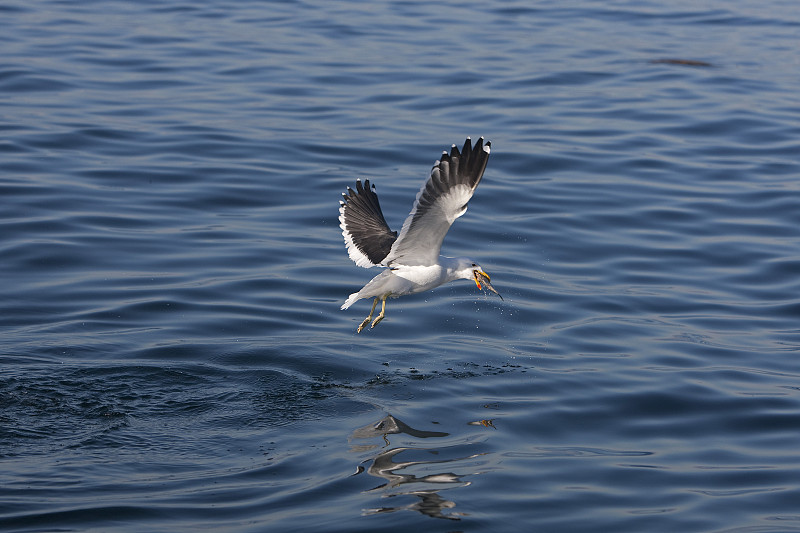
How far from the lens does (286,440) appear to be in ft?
28.9

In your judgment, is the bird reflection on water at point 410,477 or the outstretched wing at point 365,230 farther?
the outstretched wing at point 365,230

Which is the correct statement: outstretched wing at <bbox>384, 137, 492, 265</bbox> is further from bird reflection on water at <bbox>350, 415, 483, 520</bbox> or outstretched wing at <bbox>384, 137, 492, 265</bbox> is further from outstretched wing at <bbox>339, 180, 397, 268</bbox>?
bird reflection on water at <bbox>350, 415, 483, 520</bbox>

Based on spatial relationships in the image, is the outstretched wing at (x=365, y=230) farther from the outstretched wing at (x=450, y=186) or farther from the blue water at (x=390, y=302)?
the outstretched wing at (x=450, y=186)

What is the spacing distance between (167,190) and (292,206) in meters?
1.75

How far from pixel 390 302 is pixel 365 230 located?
178 cm

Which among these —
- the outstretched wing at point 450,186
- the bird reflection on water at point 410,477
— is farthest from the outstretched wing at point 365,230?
the bird reflection on water at point 410,477

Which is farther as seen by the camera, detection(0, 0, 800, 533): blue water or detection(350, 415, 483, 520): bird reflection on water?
detection(0, 0, 800, 533): blue water

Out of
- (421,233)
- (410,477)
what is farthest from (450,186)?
(410,477)

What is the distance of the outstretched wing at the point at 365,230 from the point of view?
10609mm

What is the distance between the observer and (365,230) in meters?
11.1

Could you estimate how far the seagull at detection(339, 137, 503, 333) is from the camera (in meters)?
9.08

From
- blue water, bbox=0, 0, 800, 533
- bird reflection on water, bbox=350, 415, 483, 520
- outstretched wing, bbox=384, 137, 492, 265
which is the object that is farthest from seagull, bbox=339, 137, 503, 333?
bird reflection on water, bbox=350, 415, 483, 520

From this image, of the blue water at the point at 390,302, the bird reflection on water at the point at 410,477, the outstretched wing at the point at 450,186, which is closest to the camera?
the bird reflection on water at the point at 410,477

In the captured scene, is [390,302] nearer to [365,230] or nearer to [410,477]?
Result: [365,230]
